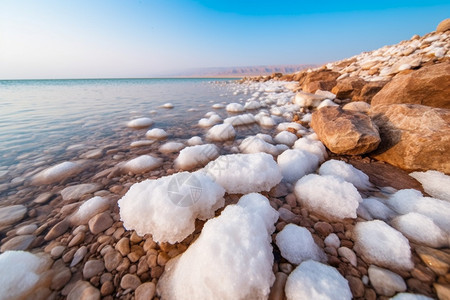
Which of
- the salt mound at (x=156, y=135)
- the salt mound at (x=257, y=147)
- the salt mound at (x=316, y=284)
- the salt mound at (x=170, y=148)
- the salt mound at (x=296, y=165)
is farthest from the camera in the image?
the salt mound at (x=156, y=135)

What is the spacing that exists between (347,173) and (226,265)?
1583 mm

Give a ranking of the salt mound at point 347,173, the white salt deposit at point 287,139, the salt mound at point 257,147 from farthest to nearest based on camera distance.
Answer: the white salt deposit at point 287,139 < the salt mound at point 257,147 < the salt mound at point 347,173

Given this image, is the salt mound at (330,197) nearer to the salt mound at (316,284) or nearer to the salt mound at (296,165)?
the salt mound at (296,165)

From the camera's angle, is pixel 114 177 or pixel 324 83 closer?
pixel 114 177

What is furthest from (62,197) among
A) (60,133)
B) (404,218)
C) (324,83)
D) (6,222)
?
(324,83)

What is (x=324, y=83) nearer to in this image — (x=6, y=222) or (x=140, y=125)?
(x=140, y=125)

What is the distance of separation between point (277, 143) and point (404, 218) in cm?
182

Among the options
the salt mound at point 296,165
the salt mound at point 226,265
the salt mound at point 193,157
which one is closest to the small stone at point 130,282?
the salt mound at point 226,265

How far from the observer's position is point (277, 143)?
113 inches

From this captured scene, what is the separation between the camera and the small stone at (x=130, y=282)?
0.92 meters

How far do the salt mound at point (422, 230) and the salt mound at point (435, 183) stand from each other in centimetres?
58

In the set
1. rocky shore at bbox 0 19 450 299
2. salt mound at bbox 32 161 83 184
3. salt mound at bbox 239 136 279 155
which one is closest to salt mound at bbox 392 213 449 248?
rocky shore at bbox 0 19 450 299

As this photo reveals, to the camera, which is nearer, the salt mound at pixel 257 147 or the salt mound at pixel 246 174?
the salt mound at pixel 246 174

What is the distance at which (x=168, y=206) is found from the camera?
1.15 metres
